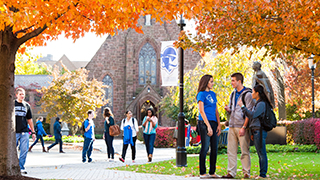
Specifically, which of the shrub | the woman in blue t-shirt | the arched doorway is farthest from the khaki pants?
the arched doorway

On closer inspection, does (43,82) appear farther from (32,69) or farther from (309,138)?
(309,138)

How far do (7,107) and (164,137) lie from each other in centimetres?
1481

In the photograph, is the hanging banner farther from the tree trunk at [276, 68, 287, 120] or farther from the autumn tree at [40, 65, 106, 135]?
the autumn tree at [40, 65, 106, 135]

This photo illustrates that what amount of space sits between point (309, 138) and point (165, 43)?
26.2 ft

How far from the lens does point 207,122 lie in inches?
274

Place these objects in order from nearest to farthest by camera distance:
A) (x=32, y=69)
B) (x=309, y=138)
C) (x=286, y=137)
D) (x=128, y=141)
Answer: (x=128, y=141) → (x=309, y=138) → (x=286, y=137) → (x=32, y=69)

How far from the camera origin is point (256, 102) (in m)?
7.29

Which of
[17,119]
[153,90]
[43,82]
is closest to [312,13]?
Result: [17,119]

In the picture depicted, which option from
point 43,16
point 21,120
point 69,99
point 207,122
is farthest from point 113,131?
point 69,99

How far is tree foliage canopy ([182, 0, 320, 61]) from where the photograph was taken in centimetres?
650

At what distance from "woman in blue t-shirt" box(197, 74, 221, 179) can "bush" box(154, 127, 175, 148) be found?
1367 centimetres

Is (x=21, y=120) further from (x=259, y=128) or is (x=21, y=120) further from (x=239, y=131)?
(x=259, y=128)

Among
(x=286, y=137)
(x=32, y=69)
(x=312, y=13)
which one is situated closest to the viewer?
(x=312, y=13)

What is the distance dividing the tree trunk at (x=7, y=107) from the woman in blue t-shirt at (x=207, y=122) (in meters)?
3.43
